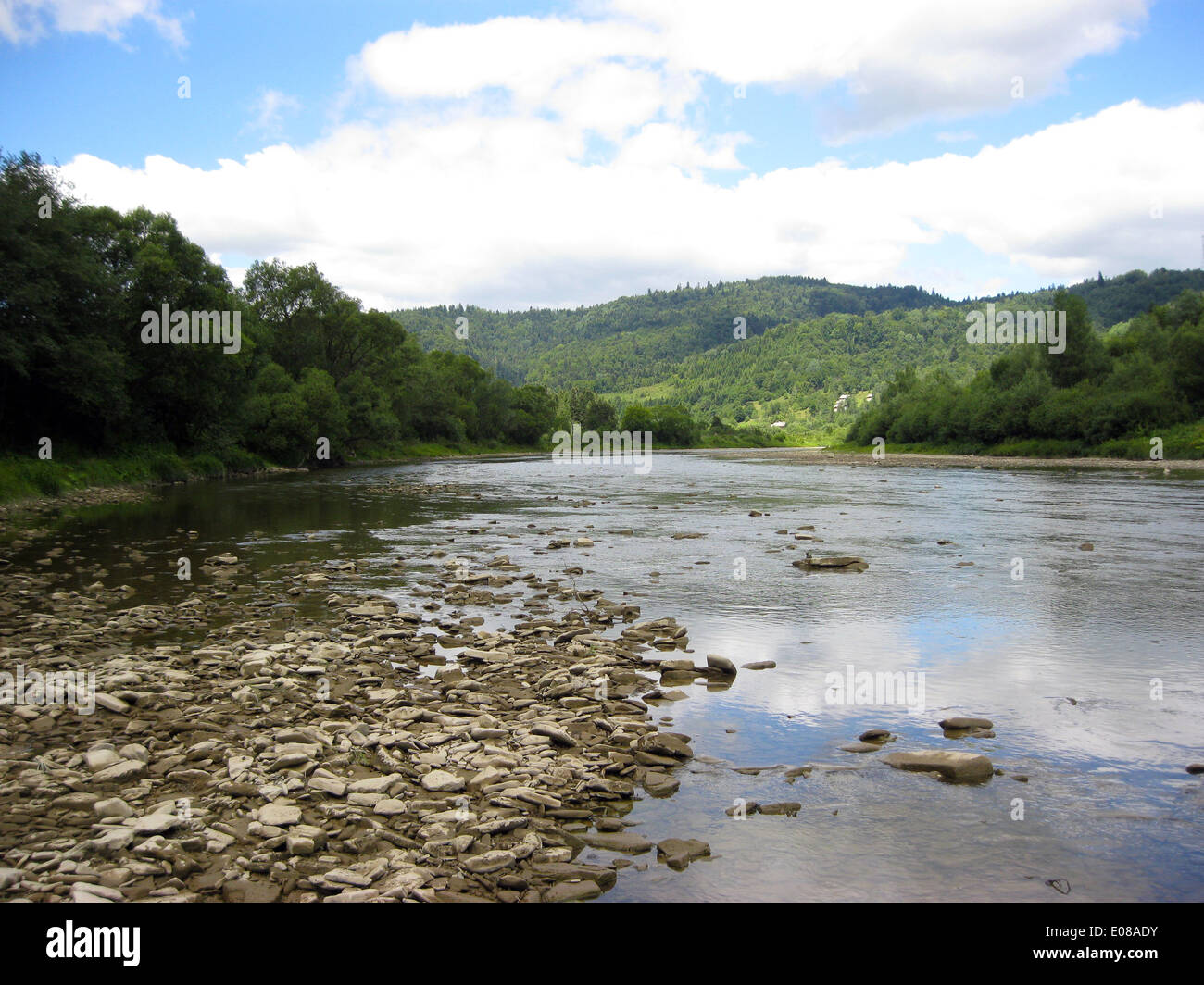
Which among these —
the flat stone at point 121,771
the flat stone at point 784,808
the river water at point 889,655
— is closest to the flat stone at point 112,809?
the flat stone at point 121,771

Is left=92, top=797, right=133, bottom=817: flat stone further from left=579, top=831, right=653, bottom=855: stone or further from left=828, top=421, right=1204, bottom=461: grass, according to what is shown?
left=828, top=421, right=1204, bottom=461: grass

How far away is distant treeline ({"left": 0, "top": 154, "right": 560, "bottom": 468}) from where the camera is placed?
39562 mm

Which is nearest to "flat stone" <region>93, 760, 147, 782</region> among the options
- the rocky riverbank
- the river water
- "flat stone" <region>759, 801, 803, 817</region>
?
the rocky riverbank

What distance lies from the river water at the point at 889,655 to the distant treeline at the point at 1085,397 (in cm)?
5408

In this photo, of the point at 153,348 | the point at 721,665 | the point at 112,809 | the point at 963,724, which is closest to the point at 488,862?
the point at 112,809

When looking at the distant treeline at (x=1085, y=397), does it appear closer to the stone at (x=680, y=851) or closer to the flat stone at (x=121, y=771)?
the stone at (x=680, y=851)

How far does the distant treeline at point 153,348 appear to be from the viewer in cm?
3956

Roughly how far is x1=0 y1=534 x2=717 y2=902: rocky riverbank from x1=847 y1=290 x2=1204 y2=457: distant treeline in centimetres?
8664

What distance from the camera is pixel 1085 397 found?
312ft

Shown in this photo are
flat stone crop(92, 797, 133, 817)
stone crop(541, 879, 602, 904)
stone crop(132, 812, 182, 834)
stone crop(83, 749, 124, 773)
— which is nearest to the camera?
stone crop(541, 879, 602, 904)

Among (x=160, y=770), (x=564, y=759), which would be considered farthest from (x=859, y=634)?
(x=160, y=770)

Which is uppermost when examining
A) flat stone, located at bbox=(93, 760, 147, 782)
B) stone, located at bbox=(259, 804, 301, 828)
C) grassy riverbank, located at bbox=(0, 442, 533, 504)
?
grassy riverbank, located at bbox=(0, 442, 533, 504)

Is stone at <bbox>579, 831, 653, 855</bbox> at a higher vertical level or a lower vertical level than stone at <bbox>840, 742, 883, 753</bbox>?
higher
